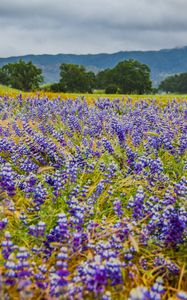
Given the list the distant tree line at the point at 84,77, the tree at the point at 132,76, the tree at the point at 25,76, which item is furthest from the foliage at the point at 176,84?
the tree at the point at 25,76

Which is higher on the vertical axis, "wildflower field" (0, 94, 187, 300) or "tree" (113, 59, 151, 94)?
"tree" (113, 59, 151, 94)

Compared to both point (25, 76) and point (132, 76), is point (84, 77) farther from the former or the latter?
point (25, 76)

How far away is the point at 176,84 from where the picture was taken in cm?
14888

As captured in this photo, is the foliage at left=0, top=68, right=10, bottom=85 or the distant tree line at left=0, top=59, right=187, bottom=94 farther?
the foliage at left=0, top=68, right=10, bottom=85

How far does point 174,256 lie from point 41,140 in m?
3.37

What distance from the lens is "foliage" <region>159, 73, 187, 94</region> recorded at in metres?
144

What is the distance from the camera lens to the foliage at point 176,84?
144375 millimetres

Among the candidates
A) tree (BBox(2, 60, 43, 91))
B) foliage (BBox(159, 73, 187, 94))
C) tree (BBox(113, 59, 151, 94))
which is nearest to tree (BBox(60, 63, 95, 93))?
tree (BBox(2, 60, 43, 91))

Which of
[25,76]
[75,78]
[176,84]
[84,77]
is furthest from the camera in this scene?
[176,84]

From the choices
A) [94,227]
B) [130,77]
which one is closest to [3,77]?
[130,77]

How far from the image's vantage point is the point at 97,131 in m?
8.95

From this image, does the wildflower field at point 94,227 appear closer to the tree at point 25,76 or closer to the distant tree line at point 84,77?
the distant tree line at point 84,77

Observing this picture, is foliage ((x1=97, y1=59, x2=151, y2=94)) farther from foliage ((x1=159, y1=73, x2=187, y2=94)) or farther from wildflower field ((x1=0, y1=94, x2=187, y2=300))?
wildflower field ((x1=0, y1=94, x2=187, y2=300))

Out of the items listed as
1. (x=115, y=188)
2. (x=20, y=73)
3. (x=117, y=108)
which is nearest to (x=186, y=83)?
(x=20, y=73)
